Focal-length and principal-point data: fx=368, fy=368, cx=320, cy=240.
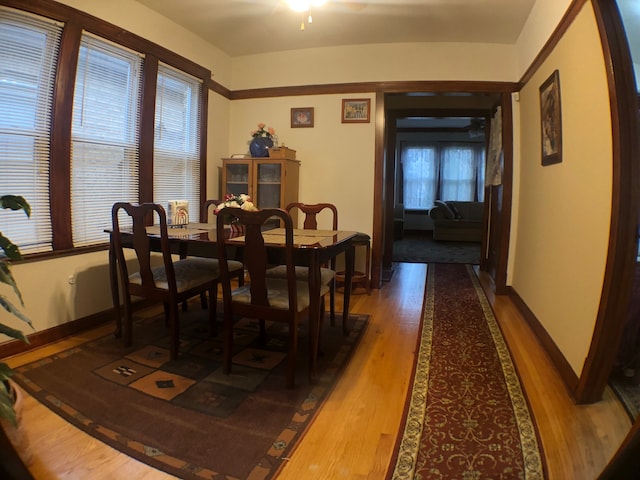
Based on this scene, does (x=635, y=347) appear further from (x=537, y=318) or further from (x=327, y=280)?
Answer: (x=327, y=280)

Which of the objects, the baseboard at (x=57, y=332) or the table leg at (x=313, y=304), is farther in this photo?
the baseboard at (x=57, y=332)

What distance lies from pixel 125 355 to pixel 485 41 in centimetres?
408

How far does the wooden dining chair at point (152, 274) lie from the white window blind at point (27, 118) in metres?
0.53

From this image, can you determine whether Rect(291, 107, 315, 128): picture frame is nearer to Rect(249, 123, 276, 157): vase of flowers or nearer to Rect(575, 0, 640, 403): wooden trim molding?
Rect(249, 123, 276, 157): vase of flowers

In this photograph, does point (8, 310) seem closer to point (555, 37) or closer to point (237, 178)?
point (237, 178)

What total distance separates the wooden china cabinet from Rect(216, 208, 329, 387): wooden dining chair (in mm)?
1905

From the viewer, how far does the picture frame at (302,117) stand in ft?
13.1

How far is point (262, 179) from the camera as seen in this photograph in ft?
12.7

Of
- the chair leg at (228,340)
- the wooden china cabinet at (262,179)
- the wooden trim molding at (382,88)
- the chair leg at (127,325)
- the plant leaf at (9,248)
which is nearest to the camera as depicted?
the plant leaf at (9,248)

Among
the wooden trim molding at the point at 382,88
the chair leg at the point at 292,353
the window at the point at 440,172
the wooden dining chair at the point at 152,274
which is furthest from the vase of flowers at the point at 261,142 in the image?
the window at the point at 440,172

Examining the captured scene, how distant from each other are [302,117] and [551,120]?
2397mm

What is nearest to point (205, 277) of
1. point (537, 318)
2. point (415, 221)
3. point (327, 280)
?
point (327, 280)

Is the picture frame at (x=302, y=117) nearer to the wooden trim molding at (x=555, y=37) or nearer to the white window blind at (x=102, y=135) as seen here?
the white window blind at (x=102, y=135)

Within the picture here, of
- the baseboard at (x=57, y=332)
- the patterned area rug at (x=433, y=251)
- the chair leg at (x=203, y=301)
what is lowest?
the baseboard at (x=57, y=332)
